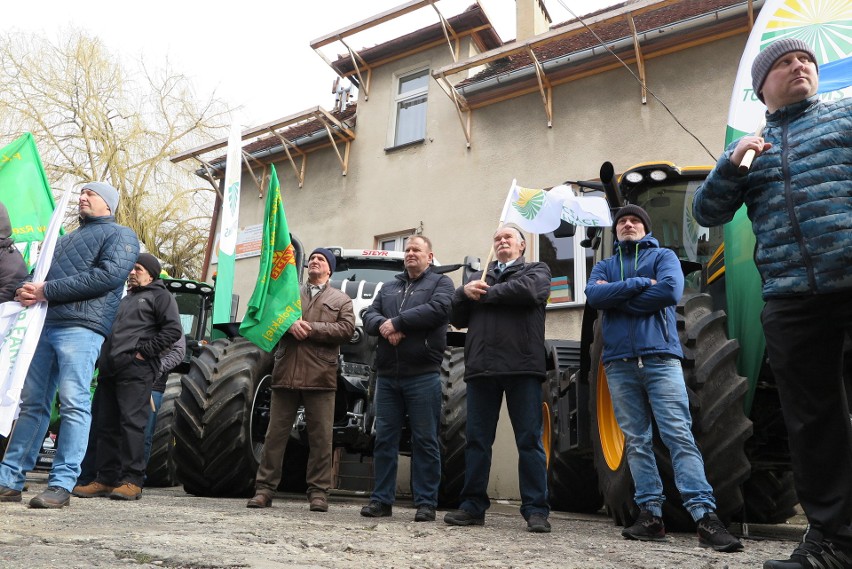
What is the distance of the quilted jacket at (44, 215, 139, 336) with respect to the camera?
469cm

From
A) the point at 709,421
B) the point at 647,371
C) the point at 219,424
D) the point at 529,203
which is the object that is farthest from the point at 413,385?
the point at 529,203

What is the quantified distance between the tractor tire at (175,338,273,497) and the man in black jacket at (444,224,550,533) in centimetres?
184

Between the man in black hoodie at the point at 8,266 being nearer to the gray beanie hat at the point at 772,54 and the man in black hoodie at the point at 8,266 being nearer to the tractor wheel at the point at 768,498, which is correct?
the gray beanie hat at the point at 772,54

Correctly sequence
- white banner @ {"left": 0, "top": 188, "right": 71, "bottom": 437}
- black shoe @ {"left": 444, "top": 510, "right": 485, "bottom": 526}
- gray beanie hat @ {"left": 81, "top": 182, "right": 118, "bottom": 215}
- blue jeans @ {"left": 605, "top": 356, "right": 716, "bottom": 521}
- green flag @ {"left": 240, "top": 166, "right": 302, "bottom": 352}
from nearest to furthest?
blue jeans @ {"left": 605, "top": 356, "right": 716, "bottom": 521}
white banner @ {"left": 0, "top": 188, "right": 71, "bottom": 437}
black shoe @ {"left": 444, "top": 510, "right": 485, "bottom": 526}
gray beanie hat @ {"left": 81, "top": 182, "right": 118, "bottom": 215}
green flag @ {"left": 240, "top": 166, "right": 302, "bottom": 352}

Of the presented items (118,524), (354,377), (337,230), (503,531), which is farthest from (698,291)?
(337,230)

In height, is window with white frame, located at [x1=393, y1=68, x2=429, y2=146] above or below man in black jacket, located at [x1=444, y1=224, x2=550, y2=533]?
above

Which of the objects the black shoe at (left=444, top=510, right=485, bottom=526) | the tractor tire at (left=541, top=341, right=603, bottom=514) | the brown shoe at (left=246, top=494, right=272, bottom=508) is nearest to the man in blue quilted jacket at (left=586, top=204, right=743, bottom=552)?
the black shoe at (left=444, top=510, right=485, bottom=526)

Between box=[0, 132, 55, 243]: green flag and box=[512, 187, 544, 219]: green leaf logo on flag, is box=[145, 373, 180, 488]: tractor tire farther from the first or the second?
box=[512, 187, 544, 219]: green leaf logo on flag

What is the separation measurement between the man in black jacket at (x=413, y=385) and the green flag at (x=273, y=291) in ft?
1.96

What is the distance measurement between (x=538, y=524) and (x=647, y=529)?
718 mm

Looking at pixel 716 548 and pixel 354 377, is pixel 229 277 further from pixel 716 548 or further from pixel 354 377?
pixel 716 548

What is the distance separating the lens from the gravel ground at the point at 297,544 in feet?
8.62

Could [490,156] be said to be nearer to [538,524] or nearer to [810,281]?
[538,524]

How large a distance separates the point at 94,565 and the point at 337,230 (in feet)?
37.5
